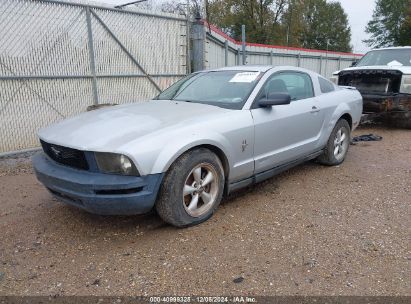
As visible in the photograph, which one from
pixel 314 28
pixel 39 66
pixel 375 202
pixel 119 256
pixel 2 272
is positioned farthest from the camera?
pixel 314 28

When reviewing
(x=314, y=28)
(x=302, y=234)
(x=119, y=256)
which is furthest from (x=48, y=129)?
(x=314, y=28)

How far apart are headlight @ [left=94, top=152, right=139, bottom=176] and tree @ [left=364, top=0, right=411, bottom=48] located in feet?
194

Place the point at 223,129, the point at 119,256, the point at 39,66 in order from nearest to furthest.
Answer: the point at 119,256
the point at 223,129
the point at 39,66

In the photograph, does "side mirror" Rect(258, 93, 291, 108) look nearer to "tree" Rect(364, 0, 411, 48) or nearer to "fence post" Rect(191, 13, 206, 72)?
"fence post" Rect(191, 13, 206, 72)

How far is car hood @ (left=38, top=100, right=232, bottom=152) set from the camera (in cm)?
309

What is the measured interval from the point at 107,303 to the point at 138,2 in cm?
728

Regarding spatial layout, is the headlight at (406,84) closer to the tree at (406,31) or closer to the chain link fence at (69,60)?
the chain link fence at (69,60)

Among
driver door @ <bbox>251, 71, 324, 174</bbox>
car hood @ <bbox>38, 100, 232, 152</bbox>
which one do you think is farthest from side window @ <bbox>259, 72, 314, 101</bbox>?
car hood @ <bbox>38, 100, 232, 152</bbox>

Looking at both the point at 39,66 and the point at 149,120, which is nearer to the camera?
the point at 149,120

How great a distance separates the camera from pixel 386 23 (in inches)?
2266

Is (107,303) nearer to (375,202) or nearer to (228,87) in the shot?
(228,87)

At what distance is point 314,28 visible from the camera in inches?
2409

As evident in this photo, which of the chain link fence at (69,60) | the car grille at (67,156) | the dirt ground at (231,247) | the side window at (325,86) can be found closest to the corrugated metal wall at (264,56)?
the chain link fence at (69,60)

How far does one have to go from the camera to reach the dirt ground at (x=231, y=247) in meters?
2.64
